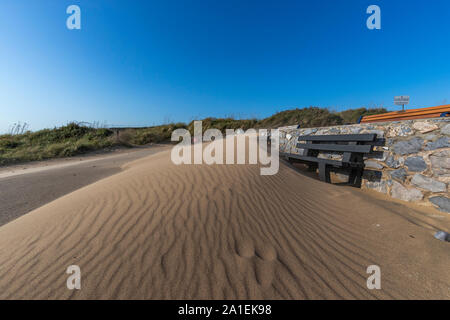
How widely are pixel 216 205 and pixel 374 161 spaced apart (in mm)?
3874

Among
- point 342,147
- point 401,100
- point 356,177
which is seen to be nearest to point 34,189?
point 342,147

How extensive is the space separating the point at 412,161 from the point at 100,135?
19.8 m

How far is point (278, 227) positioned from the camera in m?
2.56

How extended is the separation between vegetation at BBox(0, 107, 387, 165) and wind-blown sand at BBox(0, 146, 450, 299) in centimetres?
1136

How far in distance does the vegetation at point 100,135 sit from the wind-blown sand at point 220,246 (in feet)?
37.3

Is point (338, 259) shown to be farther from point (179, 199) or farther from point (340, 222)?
point (179, 199)

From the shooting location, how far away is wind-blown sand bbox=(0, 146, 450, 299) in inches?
66.5

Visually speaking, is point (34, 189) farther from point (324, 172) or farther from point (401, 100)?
point (401, 100)

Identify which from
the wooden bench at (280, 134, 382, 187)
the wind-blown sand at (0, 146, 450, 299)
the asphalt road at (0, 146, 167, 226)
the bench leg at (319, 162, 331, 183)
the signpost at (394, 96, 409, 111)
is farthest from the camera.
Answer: the signpost at (394, 96, 409, 111)

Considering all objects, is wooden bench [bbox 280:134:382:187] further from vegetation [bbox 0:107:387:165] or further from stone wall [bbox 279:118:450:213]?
vegetation [bbox 0:107:387:165]

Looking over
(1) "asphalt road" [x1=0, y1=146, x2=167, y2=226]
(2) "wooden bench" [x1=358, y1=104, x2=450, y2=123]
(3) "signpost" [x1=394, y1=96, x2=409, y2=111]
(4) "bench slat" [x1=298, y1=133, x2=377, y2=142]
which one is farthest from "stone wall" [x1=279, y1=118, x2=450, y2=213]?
(1) "asphalt road" [x1=0, y1=146, x2=167, y2=226]

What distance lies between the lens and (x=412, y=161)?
136 inches

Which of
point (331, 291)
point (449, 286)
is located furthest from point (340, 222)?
point (331, 291)

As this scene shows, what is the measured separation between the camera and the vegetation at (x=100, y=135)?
11352 mm
